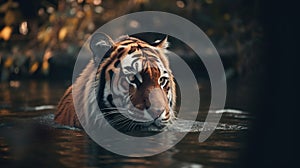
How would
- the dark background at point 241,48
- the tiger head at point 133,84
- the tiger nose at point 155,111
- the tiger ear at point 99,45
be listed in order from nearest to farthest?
the dark background at point 241,48
the tiger nose at point 155,111
the tiger head at point 133,84
the tiger ear at point 99,45

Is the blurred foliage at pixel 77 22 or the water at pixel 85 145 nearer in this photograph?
the water at pixel 85 145

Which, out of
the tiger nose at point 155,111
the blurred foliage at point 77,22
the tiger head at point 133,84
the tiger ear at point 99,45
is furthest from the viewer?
the blurred foliage at point 77,22

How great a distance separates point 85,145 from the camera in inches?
181

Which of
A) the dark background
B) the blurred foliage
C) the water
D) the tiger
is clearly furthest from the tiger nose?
the blurred foliage

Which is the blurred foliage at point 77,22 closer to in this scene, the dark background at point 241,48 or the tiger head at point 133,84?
the dark background at point 241,48

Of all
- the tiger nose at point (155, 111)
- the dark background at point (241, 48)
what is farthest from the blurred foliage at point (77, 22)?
the tiger nose at point (155, 111)

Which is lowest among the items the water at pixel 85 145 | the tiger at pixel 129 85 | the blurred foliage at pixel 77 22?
the water at pixel 85 145

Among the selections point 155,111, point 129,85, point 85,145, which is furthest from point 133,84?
point 85,145

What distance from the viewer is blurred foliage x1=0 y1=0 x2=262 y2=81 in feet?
29.3

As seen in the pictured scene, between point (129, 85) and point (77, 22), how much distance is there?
4.44 m

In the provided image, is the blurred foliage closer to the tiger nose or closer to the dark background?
the dark background

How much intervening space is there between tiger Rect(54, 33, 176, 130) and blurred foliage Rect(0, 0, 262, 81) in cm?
317

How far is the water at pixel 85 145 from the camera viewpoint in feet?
12.8

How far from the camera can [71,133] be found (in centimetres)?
516
